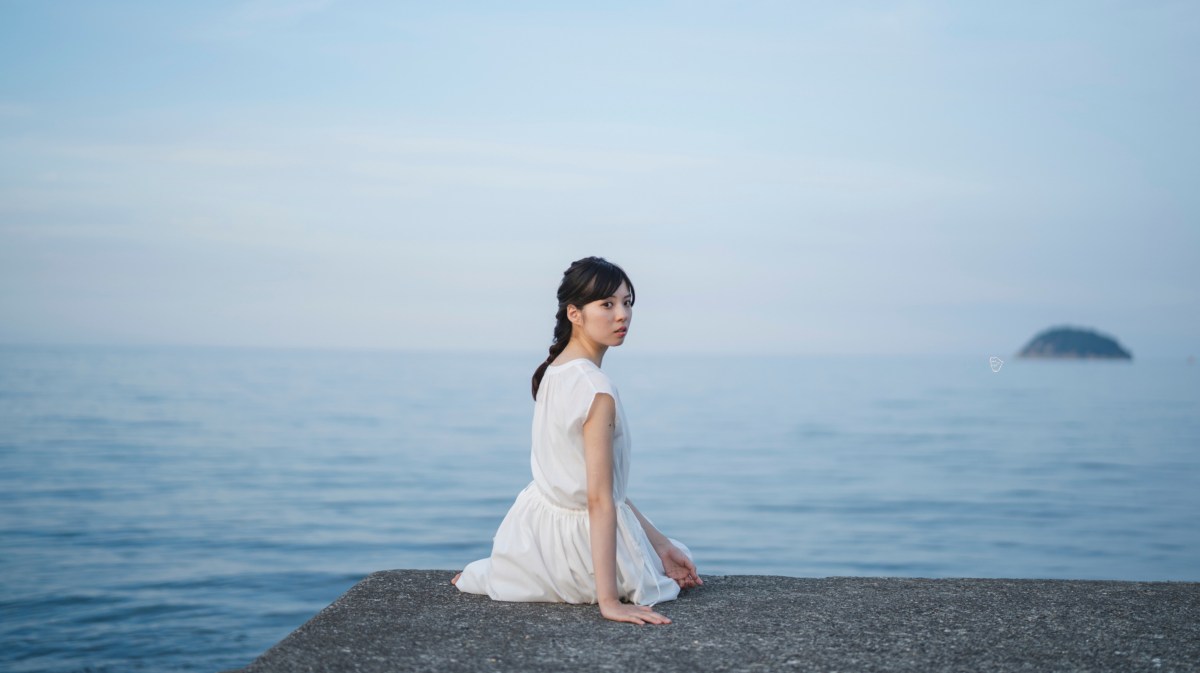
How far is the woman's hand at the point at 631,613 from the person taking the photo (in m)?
3.71

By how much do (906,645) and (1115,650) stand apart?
2.31 feet

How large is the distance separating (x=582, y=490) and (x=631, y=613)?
1.71 ft

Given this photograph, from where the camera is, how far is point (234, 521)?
53.9 ft

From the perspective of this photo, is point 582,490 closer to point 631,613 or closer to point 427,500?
point 631,613

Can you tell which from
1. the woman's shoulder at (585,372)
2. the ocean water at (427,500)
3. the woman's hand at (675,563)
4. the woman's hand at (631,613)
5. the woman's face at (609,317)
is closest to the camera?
the woman's hand at (631,613)

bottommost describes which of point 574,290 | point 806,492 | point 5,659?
point 5,659

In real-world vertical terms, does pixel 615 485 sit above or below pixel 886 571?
above

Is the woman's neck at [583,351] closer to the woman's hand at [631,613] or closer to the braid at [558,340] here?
the braid at [558,340]

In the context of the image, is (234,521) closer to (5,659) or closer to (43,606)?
(43,606)

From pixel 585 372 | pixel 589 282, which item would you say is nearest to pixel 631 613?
pixel 585 372

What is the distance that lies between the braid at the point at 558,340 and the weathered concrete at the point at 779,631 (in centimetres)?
91

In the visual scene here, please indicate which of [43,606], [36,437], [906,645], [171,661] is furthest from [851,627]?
[36,437]

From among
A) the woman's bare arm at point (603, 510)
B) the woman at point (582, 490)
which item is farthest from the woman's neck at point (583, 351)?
the woman's bare arm at point (603, 510)

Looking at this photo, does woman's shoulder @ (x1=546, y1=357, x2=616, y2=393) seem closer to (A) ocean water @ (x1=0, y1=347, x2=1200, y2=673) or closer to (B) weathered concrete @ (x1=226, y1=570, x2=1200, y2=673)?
(B) weathered concrete @ (x1=226, y1=570, x2=1200, y2=673)
